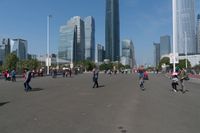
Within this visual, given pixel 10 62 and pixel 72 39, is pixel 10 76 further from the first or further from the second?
pixel 72 39

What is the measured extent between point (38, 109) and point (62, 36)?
5534 inches

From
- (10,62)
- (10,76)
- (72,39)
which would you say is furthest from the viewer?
(72,39)

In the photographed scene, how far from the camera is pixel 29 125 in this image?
31.2 ft

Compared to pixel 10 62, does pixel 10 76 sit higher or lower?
lower

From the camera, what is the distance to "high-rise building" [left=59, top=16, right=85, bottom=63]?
152m

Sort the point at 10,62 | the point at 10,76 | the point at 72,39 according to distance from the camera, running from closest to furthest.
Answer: the point at 10,76 → the point at 10,62 → the point at 72,39

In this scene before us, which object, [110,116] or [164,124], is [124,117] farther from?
[164,124]

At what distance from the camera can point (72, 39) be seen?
498 feet

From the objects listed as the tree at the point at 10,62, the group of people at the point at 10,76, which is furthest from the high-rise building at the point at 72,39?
the group of people at the point at 10,76

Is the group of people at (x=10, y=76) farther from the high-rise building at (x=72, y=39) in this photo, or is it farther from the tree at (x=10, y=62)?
the high-rise building at (x=72, y=39)

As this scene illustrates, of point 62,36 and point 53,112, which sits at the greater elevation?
point 62,36

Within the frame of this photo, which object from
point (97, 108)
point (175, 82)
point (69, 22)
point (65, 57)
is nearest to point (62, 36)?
point (69, 22)

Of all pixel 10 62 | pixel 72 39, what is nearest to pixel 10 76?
pixel 10 62

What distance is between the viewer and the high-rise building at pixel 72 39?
497ft
